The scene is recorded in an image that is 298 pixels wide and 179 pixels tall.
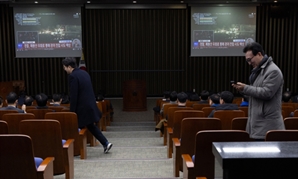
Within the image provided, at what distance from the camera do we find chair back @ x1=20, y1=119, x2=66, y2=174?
10.7ft

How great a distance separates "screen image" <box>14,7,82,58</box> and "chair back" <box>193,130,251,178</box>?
10.4 metres

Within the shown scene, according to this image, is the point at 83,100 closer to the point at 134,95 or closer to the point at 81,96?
the point at 81,96

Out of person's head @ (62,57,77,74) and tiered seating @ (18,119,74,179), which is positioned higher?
person's head @ (62,57,77,74)

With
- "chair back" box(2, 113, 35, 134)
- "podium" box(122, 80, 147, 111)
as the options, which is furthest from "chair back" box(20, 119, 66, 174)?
"podium" box(122, 80, 147, 111)

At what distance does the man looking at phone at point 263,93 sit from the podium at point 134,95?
7.57 m

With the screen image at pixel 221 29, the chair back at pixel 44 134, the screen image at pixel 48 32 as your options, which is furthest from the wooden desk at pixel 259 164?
the screen image at pixel 48 32

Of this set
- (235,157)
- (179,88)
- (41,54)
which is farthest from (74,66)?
(179,88)

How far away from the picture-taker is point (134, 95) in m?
10.4

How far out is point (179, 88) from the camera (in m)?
14.1

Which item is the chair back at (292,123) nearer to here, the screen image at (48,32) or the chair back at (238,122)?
the chair back at (238,122)

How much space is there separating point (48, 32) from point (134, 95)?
4.27 meters

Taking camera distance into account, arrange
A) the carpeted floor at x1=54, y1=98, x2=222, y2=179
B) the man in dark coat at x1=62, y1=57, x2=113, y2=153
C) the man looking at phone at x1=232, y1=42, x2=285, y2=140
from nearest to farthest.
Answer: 1. the man looking at phone at x1=232, y1=42, x2=285, y2=140
2. the carpeted floor at x1=54, y1=98, x2=222, y2=179
3. the man in dark coat at x1=62, y1=57, x2=113, y2=153

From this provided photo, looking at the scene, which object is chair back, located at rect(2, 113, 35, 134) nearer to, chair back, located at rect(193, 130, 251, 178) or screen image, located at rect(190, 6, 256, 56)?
chair back, located at rect(193, 130, 251, 178)

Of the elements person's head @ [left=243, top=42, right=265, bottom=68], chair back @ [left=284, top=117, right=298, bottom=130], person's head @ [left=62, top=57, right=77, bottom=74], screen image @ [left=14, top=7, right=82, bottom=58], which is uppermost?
screen image @ [left=14, top=7, right=82, bottom=58]
